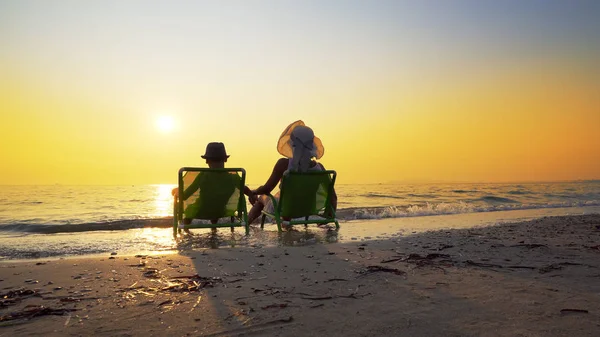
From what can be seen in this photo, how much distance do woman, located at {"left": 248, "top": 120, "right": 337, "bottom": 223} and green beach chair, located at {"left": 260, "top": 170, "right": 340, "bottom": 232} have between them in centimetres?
24

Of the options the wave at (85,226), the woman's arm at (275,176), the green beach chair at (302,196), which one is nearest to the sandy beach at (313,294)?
the green beach chair at (302,196)

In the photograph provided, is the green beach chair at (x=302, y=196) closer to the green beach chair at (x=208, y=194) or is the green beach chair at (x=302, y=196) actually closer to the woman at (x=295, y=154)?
the woman at (x=295, y=154)

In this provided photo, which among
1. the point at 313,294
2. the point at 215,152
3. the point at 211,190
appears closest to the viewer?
the point at 313,294

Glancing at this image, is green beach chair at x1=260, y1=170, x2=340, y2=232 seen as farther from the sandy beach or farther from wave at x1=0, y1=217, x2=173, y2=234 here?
wave at x1=0, y1=217, x2=173, y2=234

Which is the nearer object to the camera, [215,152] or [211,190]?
[211,190]

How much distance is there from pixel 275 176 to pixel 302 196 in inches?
31.9

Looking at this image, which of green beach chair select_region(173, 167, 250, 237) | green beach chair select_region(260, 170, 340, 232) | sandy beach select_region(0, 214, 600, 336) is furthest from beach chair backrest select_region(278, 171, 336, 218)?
sandy beach select_region(0, 214, 600, 336)

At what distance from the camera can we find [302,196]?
766 centimetres

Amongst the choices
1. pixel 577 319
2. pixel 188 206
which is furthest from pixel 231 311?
pixel 188 206

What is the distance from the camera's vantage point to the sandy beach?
2.28 meters

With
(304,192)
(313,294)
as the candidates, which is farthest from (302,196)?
(313,294)

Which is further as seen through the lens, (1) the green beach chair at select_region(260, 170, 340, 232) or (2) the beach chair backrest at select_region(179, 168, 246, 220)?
(1) the green beach chair at select_region(260, 170, 340, 232)

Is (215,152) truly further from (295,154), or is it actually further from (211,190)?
(295,154)

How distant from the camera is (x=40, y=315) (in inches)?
100
